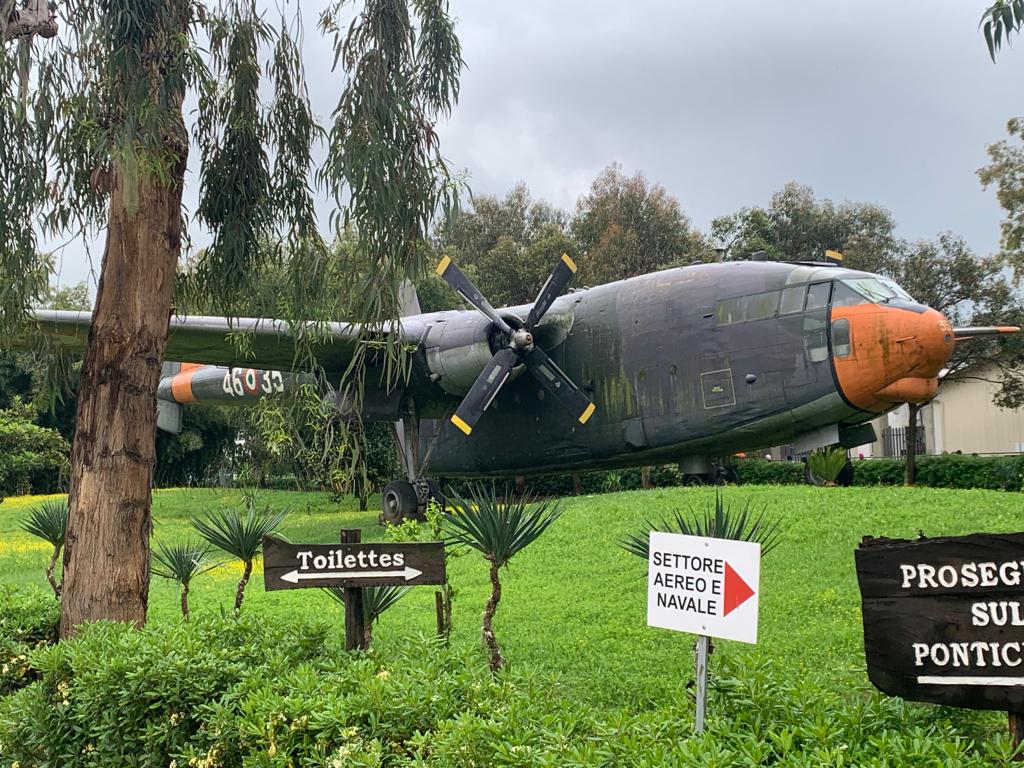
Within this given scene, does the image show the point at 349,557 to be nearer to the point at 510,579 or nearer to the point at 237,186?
the point at 237,186

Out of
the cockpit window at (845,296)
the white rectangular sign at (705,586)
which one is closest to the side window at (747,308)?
the cockpit window at (845,296)

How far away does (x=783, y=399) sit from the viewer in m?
12.4

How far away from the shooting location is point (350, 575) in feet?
15.6

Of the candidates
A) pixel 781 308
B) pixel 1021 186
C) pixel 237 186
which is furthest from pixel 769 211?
pixel 237 186

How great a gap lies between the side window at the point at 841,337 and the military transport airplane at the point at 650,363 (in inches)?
0.8

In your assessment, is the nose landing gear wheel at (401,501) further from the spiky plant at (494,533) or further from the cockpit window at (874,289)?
the spiky plant at (494,533)

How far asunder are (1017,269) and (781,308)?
11.7 m

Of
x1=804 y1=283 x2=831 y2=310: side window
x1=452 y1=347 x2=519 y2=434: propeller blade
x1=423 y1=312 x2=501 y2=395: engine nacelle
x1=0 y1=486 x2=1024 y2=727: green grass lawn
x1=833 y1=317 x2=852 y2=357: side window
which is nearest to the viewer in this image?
x1=0 y1=486 x2=1024 y2=727: green grass lawn

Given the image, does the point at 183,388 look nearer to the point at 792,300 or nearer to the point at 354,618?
the point at 792,300

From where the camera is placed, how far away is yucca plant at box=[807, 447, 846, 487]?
15.8 meters

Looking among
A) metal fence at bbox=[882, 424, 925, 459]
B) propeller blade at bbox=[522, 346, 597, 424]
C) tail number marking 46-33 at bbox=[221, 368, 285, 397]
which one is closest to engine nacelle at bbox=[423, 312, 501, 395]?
propeller blade at bbox=[522, 346, 597, 424]

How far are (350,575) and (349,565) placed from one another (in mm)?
54

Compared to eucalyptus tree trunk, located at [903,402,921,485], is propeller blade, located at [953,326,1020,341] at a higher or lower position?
higher

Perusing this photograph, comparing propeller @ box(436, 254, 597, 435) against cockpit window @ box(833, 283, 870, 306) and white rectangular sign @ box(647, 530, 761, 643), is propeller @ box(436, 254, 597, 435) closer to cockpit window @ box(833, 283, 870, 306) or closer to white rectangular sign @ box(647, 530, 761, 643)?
cockpit window @ box(833, 283, 870, 306)
